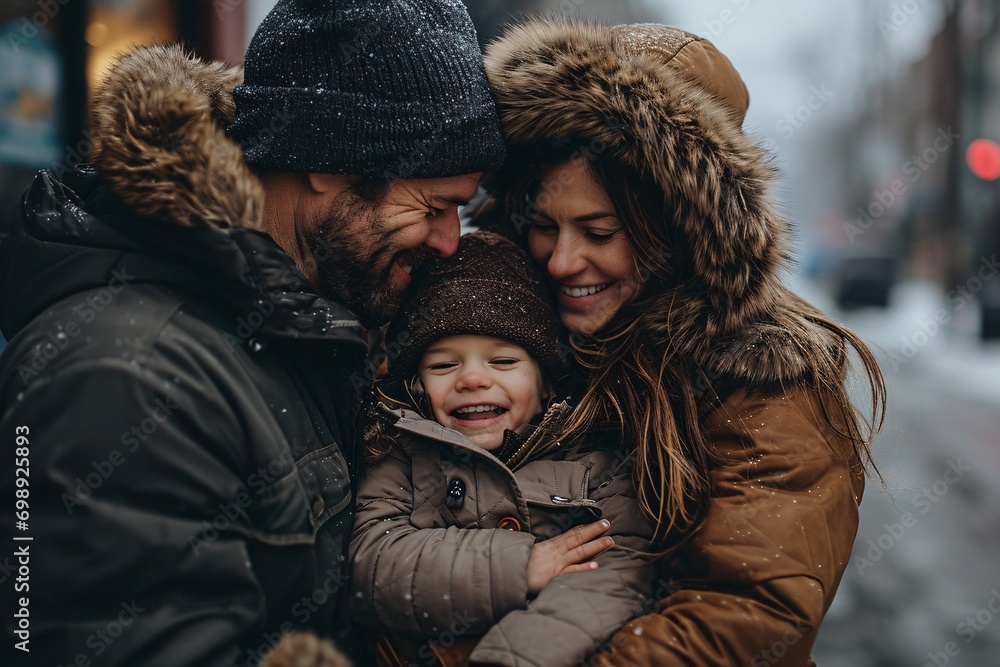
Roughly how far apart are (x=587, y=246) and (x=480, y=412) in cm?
64

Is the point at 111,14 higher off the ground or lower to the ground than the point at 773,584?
higher

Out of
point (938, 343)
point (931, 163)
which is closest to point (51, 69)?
point (938, 343)

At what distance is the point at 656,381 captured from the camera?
8.07 ft

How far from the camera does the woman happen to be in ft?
6.96

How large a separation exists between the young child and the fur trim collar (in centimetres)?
87

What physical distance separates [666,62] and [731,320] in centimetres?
86

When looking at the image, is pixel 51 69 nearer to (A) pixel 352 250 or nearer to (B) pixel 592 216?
(A) pixel 352 250

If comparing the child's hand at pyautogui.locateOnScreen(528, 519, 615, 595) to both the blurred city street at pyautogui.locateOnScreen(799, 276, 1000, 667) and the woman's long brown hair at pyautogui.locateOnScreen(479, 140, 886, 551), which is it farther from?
the blurred city street at pyautogui.locateOnScreen(799, 276, 1000, 667)

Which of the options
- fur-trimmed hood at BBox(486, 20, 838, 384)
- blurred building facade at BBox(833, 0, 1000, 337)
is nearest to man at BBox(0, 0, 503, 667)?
fur-trimmed hood at BBox(486, 20, 838, 384)

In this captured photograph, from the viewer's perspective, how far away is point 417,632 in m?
2.17

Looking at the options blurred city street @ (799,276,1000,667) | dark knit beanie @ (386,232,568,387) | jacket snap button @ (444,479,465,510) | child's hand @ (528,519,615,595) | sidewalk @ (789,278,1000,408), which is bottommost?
sidewalk @ (789,278,1000,408)

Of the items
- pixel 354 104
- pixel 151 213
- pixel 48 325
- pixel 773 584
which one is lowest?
pixel 773 584

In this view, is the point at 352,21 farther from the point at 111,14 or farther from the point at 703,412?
the point at 111,14

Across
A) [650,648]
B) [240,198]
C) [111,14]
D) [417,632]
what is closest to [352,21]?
[240,198]
